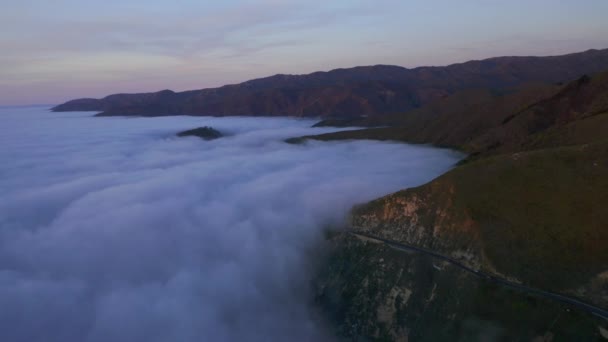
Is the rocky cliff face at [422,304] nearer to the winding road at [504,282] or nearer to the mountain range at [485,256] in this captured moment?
the mountain range at [485,256]

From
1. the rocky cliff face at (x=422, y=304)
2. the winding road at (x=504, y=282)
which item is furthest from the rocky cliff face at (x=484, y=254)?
the winding road at (x=504, y=282)

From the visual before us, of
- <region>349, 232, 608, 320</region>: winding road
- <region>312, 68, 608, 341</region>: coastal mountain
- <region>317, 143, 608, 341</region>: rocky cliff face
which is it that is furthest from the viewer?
<region>317, 143, 608, 341</region>: rocky cliff face

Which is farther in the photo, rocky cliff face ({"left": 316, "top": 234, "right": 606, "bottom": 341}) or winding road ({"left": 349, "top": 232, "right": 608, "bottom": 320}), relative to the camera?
rocky cliff face ({"left": 316, "top": 234, "right": 606, "bottom": 341})

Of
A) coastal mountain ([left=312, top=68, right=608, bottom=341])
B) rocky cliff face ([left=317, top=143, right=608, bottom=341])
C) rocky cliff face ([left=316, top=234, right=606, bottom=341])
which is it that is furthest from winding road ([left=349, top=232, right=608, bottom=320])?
rocky cliff face ([left=316, top=234, right=606, bottom=341])

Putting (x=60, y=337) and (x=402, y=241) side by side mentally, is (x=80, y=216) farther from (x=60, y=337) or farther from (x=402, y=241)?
(x=402, y=241)

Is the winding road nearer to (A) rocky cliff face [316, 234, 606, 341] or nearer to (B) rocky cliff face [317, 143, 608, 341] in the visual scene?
(B) rocky cliff face [317, 143, 608, 341]

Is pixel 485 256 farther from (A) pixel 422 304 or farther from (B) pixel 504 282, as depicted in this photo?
(A) pixel 422 304

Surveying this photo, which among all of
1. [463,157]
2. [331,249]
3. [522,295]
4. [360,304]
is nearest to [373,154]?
[463,157]

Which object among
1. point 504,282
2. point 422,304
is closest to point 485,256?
point 504,282
